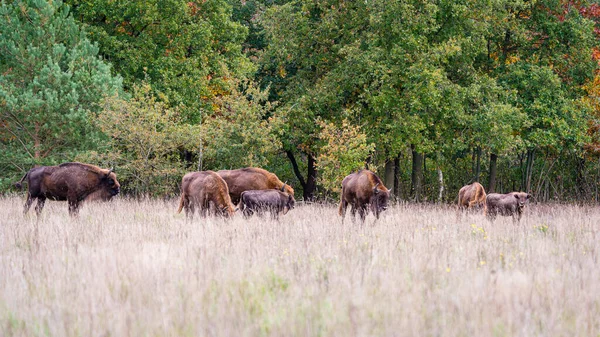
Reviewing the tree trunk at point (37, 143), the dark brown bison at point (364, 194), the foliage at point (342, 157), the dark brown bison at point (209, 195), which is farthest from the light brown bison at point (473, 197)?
the tree trunk at point (37, 143)

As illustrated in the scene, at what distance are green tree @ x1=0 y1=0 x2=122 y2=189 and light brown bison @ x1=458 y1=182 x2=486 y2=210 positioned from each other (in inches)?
491

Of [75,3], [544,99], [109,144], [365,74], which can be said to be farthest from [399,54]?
[75,3]

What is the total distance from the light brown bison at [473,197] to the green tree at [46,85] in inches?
491

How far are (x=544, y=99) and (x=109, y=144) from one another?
56.8 ft

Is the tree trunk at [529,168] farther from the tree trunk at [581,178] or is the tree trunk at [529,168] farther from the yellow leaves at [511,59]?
the yellow leaves at [511,59]

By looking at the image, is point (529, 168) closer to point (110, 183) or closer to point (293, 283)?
point (110, 183)

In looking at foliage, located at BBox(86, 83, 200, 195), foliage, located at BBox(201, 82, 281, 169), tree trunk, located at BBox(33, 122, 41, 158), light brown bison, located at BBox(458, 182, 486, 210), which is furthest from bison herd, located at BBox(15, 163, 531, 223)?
tree trunk, located at BBox(33, 122, 41, 158)

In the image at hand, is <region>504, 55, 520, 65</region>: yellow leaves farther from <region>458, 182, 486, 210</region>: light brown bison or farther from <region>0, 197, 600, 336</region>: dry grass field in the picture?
<region>0, 197, 600, 336</region>: dry grass field

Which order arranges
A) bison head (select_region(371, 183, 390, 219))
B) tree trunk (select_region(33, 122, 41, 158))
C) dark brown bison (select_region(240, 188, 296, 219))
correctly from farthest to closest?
→ tree trunk (select_region(33, 122, 41, 158)) → bison head (select_region(371, 183, 390, 219)) → dark brown bison (select_region(240, 188, 296, 219))

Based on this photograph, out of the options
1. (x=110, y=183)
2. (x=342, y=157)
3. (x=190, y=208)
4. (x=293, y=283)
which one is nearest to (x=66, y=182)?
(x=110, y=183)

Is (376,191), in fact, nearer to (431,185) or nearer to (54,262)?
(54,262)

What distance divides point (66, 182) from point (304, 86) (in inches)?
578

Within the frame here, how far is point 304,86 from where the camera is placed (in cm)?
2917

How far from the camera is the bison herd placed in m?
15.5
